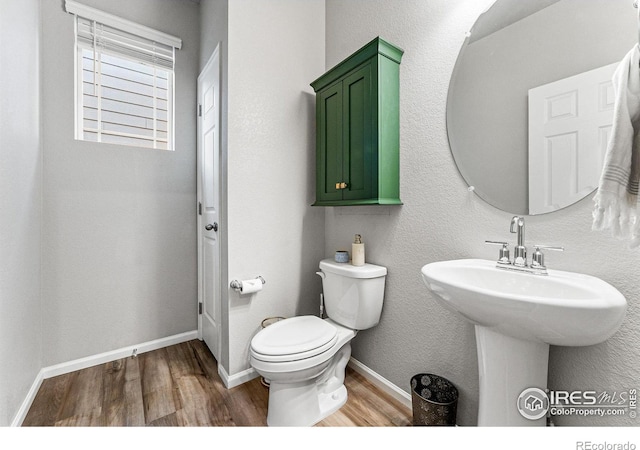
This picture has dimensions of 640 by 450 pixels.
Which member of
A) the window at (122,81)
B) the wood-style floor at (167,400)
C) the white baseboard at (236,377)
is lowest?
Result: the wood-style floor at (167,400)

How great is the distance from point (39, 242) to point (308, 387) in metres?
1.83

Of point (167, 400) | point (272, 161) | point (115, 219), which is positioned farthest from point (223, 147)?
point (167, 400)

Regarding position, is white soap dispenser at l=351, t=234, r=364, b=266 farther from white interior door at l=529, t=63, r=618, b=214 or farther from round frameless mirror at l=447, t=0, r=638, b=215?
white interior door at l=529, t=63, r=618, b=214

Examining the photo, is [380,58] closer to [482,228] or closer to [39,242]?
[482,228]

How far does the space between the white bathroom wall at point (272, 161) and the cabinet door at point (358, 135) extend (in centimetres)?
41

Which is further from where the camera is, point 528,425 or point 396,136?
point 396,136

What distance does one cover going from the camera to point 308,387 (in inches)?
52.3

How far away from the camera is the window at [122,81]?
1838 millimetres

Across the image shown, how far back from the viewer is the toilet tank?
4.91 ft

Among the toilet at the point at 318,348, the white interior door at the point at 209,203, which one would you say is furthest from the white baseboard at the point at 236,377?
the toilet at the point at 318,348

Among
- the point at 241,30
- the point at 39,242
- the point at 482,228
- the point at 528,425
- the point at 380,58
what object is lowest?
the point at 528,425

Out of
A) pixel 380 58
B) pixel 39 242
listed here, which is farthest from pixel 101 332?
pixel 380 58

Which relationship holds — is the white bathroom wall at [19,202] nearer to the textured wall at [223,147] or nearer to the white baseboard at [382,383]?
the textured wall at [223,147]

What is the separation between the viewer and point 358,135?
1538 millimetres
